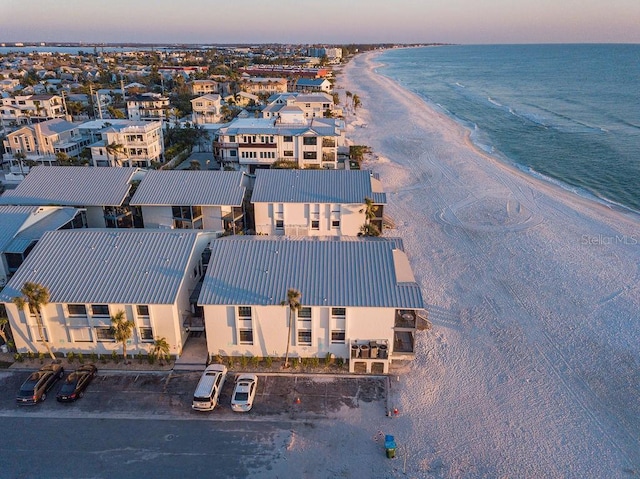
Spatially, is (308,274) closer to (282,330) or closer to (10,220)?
(282,330)

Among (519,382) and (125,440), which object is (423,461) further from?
(125,440)

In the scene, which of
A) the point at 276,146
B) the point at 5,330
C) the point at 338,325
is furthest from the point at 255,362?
the point at 276,146

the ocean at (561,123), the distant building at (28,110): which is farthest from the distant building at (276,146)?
the distant building at (28,110)

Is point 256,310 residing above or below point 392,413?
above

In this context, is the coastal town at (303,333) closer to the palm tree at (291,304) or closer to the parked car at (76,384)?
the palm tree at (291,304)

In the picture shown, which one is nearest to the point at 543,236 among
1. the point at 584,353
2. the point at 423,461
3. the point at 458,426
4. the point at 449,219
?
the point at 449,219

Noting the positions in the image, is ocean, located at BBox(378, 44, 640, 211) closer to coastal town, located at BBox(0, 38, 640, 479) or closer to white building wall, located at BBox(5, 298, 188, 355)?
coastal town, located at BBox(0, 38, 640, 479)

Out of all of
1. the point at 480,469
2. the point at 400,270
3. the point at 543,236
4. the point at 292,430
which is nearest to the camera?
the point at 480,469

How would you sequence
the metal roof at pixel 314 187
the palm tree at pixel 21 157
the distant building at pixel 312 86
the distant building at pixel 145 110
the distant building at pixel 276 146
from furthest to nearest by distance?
1. the distant building at pixel 312 86
2. the distant building at pixel 145 110
3. the distant building at pixel 276 146
4. the palm tree at pixel 21 157
5. the metal roof at pixel 314 187
